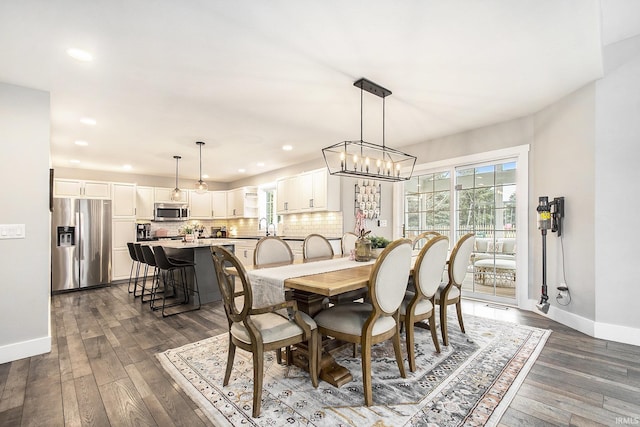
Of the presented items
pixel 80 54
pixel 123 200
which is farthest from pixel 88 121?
pixel 123 200

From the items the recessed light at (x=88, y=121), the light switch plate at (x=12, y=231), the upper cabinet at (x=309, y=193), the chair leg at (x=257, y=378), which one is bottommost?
the chair leg at (x=257, y=378)

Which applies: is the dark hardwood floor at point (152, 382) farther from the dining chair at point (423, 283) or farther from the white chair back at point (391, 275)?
the white chair back at point (391, 275)

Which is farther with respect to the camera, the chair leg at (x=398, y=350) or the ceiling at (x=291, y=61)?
the chair leg at (x=398, y=350)

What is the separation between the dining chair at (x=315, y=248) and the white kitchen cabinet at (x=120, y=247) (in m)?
4.78

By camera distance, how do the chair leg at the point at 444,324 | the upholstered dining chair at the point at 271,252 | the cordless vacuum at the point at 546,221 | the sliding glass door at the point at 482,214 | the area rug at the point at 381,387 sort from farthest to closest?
the sliding glass door at the point at 482,214, the cordless vacuum at the point at 546,221, the upholstered dining chair at the point at 271,252, the chair leg at the point at 444,324, the area rug at the point at 381,387

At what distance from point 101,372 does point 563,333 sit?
4197 mm

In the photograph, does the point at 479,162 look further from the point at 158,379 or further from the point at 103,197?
the point at 103,197

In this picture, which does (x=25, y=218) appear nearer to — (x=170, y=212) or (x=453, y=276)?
(x=453, y=276)

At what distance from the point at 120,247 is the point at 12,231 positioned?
3972 millimetres

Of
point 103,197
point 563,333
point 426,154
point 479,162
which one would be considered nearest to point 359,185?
point 426,154

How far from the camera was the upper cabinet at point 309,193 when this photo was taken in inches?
222

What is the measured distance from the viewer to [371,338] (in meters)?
1.96

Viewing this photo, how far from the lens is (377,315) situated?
1944 millimetres

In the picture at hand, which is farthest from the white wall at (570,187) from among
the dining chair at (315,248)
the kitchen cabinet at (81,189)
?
the kitchen cabinet at (81,189)
